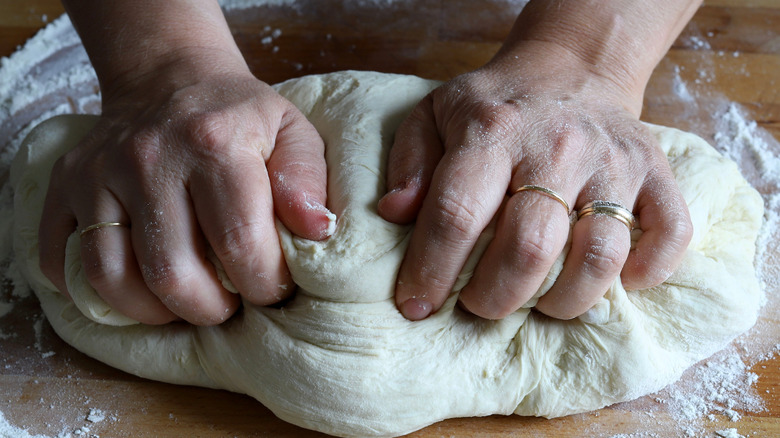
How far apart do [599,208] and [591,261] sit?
10cm

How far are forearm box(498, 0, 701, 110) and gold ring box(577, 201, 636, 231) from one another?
0.39m

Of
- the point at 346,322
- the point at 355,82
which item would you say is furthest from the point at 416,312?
the point at 355,82

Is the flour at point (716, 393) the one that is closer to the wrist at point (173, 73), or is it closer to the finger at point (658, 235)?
the finger at point (658, 235)

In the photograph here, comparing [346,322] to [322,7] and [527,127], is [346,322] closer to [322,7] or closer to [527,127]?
[527,127]

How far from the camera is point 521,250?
1.16 meters

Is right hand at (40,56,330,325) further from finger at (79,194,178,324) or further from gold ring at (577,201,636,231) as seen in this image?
gold ring at (577,201,636,231)

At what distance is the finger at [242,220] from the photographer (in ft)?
3.89

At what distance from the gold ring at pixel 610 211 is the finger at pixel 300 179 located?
0.48m

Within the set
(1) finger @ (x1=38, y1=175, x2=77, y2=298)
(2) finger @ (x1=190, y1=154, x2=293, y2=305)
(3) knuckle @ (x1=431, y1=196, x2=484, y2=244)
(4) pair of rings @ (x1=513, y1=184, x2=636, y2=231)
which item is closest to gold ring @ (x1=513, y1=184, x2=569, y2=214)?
(4) pair of rings @ (x1=513, y1=184, x2=636, y2=231)

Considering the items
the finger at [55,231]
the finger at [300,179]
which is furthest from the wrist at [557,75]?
the finger at [55,231]

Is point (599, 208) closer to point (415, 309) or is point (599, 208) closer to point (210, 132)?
point (415, 309)

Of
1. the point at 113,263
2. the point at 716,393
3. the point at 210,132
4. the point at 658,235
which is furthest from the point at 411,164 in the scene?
the point at 716,393

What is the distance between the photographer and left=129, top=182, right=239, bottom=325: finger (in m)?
1.22

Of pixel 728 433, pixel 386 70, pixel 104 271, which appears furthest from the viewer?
pixel 386 70
